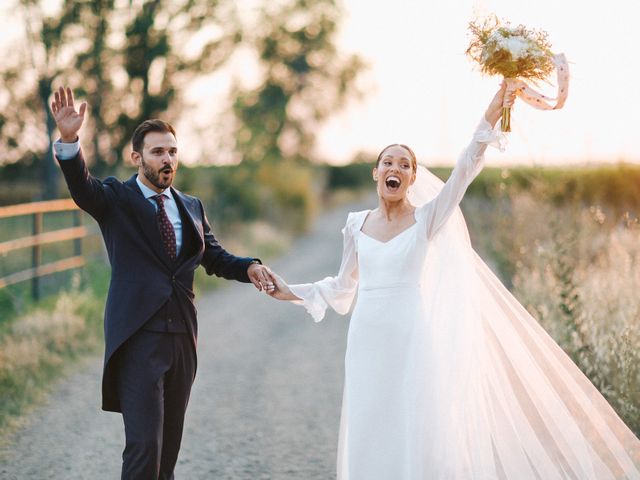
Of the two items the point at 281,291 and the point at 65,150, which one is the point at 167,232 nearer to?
the point at 65,150

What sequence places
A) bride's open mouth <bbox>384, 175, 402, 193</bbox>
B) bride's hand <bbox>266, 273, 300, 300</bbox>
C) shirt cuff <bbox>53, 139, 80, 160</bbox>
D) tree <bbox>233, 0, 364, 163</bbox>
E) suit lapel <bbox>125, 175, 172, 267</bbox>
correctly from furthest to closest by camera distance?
tree <bbox>233, 0, 364, 163</bbox> → bride's hand <bbox>266, 273, 300, 300</bbox> → bride's open mouth <bbox>384, 175, 402, 193</bbox> → suit lapel <bbox>125, 175, 172, 267</bbox> → shirt cuff <bbox>53, 139, 80, 160</bbox>

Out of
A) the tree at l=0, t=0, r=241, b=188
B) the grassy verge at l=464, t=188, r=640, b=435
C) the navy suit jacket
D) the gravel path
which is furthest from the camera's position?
the tree at l=0, t=0, r=241, b=188

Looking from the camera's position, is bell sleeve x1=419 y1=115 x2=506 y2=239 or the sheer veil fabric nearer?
bell sleeve x1=419 y1=115 x2=506 y2=239

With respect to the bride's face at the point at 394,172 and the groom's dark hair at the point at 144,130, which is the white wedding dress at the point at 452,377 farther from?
the groom's dark hair at the point at 144,130

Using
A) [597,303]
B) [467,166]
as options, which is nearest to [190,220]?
[467,166]

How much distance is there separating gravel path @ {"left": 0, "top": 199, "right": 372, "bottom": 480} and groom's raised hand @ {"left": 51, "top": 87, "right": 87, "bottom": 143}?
248 centimetres

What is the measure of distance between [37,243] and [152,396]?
7554mm

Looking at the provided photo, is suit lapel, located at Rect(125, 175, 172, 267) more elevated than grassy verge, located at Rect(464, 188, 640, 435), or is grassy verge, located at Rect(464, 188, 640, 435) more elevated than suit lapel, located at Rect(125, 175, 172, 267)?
suit lapel, located at Rect(125, 175, 172, 267)

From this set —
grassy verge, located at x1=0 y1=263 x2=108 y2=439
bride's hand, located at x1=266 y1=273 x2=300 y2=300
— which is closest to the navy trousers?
bride's hand, located at x1=266 y1=273 x2=300 y2=300

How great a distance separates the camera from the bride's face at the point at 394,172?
427 cm

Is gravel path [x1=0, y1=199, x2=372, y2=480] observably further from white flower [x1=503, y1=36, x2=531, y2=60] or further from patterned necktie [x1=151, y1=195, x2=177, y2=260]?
white flower [x1=503, y1=36, x2=531, y2=60]

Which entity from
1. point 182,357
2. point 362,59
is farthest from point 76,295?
point 362,59

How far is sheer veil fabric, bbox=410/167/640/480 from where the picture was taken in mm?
4340

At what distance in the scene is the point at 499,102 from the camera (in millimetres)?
4109
